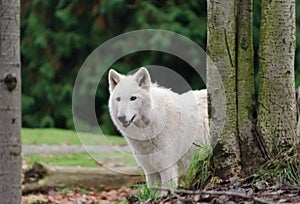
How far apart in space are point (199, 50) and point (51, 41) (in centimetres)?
372

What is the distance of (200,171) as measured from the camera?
457 centimetres

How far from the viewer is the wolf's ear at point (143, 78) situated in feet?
19.1

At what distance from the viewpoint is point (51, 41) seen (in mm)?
15250

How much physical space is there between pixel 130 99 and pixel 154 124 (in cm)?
41

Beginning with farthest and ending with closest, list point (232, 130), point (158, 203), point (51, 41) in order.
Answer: point (51, 41) < point (232, 130) < point (158, 203)

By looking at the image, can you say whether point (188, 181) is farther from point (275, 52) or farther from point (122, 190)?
point (122, 190)

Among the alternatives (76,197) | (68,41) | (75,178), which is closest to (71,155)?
(75,178)

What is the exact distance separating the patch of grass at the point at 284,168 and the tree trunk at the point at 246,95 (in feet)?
0.40

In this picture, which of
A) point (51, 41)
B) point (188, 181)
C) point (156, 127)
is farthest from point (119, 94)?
point (51, 41)

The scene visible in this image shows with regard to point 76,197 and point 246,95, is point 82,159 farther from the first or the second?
point 246,95

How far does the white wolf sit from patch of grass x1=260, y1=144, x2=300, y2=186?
4.41 feet

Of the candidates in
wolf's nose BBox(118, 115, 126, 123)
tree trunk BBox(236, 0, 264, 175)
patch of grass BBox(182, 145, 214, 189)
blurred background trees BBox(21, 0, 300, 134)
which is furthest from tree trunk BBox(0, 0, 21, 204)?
blurred background trees BBox(21, 0, 300, 134)

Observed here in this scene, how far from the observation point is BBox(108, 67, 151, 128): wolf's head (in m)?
5.65

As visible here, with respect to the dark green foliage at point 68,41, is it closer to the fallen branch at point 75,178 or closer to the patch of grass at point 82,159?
the patch of grass at point 82,159
